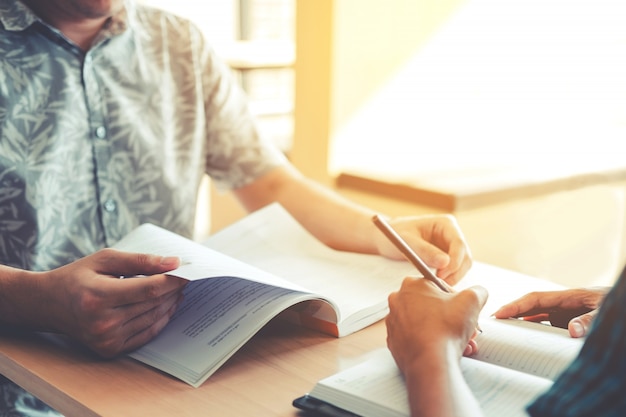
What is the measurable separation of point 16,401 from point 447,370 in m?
0.72

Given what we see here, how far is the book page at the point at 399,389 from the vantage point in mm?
713

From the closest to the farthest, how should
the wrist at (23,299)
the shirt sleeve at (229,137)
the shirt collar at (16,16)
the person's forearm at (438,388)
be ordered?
the person's forearm at (438,388)
the wrist at (23,299)
the shirt collar at (16,16)
the shirt sleeve at (229,137)

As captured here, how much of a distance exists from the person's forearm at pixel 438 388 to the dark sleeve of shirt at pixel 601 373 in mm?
201

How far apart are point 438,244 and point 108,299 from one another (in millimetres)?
499

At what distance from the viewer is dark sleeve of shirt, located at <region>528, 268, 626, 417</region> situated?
0.42m

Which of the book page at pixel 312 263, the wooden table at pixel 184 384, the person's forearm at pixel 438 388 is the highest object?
the person's forearm at pixel 438 388

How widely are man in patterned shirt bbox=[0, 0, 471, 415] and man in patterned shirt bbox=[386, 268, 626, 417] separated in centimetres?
20

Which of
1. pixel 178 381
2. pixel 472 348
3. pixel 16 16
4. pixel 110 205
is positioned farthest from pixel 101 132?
pixel 472 348

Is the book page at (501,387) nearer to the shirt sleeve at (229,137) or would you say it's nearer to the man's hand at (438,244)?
the man's hand at (438,244)

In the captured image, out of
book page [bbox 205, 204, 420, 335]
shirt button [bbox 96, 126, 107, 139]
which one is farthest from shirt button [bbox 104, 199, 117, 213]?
book page [bbox 205, 204, 420, 335]

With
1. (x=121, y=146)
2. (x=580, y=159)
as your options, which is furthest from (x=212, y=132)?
(x=580, y=159)

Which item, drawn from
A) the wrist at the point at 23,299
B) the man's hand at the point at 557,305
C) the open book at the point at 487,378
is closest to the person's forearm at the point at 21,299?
the wrist at the point at 23,299

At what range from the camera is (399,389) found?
2.44 ft

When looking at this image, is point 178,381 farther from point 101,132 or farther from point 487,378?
point 101,132
